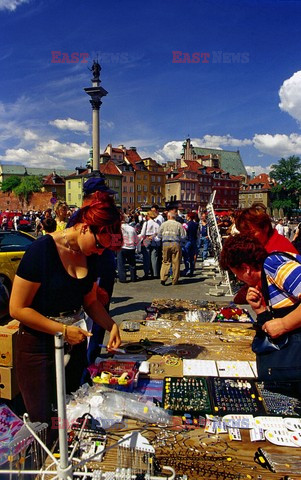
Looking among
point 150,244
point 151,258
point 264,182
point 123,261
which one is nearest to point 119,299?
point 123,261

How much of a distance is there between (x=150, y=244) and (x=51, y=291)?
25.4 feet

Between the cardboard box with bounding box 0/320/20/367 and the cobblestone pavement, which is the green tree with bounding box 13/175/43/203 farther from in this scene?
the cardboard box with bounding box 0/320/20/367

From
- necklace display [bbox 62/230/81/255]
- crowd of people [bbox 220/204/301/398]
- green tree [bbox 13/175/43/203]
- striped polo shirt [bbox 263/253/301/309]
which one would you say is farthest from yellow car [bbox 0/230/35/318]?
green tree [bbox 13/175/43/203]

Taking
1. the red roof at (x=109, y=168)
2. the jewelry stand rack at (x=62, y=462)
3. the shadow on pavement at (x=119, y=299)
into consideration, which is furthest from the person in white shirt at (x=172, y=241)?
the red roof at (x=109, y=168)

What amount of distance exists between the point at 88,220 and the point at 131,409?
1031 mm

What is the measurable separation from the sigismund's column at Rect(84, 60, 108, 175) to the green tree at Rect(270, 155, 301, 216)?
53.1 metres

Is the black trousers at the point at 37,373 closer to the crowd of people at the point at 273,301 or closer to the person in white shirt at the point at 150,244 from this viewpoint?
the crowd of people at the point at 273,301

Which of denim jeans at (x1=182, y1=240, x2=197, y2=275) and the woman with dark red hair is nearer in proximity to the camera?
the woman with dark red hair

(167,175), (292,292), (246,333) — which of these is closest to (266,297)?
(292,292)

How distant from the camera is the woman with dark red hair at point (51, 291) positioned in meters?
1.85

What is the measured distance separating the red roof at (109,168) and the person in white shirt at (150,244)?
177 feet

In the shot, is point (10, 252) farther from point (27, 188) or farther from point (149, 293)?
point (27, 188)

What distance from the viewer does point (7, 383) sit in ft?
9.16

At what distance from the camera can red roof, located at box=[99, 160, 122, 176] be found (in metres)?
62.5
